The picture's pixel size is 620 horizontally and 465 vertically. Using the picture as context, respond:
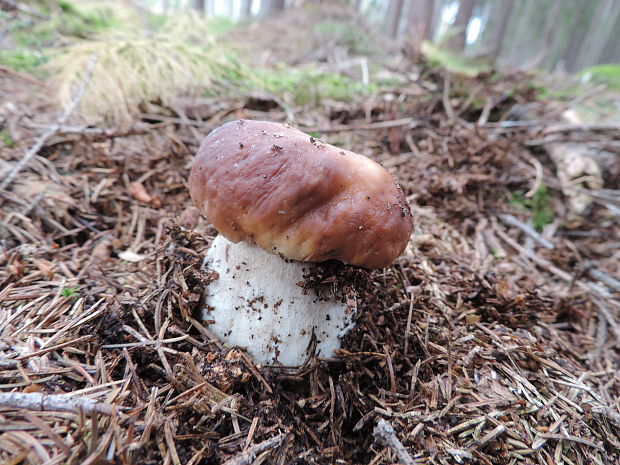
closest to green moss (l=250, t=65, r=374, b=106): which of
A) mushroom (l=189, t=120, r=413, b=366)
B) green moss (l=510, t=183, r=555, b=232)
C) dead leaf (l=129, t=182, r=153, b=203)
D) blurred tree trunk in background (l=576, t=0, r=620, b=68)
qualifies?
dead leaf (l=129, t=182, r=153, b=203)

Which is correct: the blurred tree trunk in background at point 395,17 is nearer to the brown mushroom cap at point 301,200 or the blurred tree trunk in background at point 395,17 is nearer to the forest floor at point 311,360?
the forest floor at point 311,360

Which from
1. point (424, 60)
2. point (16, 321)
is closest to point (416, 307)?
point (16, 321)

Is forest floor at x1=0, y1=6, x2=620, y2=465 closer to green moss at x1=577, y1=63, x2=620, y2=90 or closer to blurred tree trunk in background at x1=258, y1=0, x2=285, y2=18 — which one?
green moss at x1=577, y1=63, x2=620, y2=90

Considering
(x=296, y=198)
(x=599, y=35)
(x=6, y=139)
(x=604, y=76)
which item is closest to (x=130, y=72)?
(x=6, y=139)

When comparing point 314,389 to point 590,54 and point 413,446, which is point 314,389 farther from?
point 590,54

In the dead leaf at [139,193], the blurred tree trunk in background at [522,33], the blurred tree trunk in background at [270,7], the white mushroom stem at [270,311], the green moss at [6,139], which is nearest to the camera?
the white mushroom stem at [270,311]

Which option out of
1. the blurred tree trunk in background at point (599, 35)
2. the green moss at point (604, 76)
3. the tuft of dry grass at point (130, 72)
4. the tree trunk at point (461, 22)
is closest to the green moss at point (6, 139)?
the tuft of dry grass at point (130, 72)
